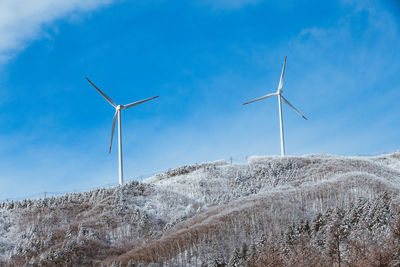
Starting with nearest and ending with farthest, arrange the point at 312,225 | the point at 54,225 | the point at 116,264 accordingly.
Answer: the point at 116,264 → the point at 312,225 → the point at 54,225

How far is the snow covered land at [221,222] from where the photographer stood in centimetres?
3369

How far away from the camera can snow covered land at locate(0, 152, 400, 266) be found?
3369 cm

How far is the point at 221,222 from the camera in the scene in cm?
4131

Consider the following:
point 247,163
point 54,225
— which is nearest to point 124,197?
point 54,225

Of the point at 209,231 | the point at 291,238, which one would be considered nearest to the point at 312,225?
the point at 291,238

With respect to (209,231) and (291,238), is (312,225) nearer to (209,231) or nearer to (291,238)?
(291,238)

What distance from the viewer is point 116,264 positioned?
1409 inches

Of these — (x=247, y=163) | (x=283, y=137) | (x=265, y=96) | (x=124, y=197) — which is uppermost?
(x=265, y=96)

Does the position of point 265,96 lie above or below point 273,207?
above

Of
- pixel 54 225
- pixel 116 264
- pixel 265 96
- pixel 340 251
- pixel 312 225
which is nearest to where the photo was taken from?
pixel 340 251

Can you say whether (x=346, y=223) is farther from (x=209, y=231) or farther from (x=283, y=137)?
(x=283, y=137)

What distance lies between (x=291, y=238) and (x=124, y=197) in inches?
933

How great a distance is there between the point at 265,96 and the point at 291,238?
4422 cm

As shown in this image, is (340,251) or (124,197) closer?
(340,251)
